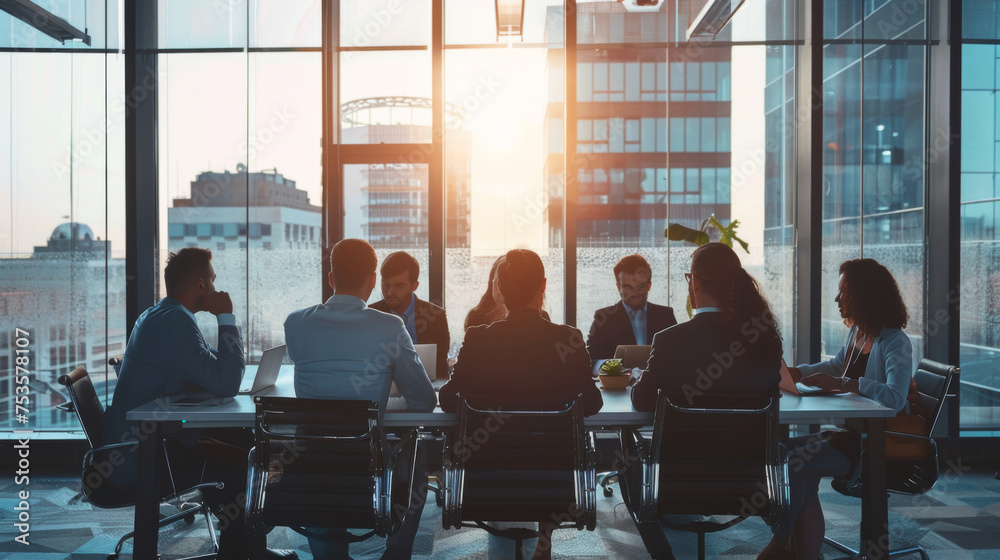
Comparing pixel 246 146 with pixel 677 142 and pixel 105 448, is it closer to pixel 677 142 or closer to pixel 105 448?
pixel 105 448

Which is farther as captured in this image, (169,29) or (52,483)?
(169,29)

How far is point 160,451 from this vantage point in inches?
102

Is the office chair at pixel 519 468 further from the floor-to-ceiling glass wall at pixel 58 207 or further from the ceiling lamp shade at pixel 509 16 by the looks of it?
the floor-to-ceiling glass wall at pixel 58 207

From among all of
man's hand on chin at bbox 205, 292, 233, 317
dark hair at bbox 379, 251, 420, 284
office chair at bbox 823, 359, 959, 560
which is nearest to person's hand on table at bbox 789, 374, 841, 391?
office chair at bbox 823, 359, 959, 560

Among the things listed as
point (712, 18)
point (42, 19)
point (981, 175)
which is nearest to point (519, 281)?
point (712, 18)

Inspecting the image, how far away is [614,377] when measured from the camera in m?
2.91

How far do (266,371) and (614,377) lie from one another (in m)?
1.48

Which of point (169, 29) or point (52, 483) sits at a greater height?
point (169, 29)

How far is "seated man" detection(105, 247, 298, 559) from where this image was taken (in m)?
2.60

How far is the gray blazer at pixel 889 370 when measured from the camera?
105 inches

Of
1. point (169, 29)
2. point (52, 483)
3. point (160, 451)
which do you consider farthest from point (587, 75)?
point (52, 483)

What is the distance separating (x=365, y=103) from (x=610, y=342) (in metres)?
2.53

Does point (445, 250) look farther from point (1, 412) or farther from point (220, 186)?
point (1, 412)

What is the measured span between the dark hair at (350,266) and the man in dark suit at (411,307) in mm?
998
